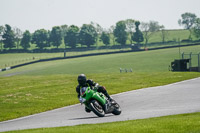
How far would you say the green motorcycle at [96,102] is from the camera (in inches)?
542

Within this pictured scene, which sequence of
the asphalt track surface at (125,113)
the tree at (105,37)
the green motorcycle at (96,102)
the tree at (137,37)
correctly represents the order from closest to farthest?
1. the green motorcycle at (96,102)
2. the asphalt track surface at (125,113)
3. the tree at (137,37)
4. the tree at (105,37)

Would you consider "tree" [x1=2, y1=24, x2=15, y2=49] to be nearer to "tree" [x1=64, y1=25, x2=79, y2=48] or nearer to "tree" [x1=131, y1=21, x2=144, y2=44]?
"tree" [x1=64, y1=25, x2=79, y2=48]

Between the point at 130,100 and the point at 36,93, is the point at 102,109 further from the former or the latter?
the point at 36,93

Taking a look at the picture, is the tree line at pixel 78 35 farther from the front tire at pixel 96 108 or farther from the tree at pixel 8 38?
the front tire at pixel 96 108

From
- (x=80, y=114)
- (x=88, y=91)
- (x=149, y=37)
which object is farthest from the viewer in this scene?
(x=149, y=37)

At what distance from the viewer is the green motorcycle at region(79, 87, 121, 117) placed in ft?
45.2

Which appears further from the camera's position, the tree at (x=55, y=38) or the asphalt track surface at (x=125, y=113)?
the tree at (x=55, y=38)

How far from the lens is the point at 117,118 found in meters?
13.9

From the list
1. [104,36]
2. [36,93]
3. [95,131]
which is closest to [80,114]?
[95,131]

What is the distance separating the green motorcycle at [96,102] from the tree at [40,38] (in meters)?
162

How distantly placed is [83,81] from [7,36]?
16141 centimetres

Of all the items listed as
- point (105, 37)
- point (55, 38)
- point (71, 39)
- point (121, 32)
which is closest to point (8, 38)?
point (55, 38)

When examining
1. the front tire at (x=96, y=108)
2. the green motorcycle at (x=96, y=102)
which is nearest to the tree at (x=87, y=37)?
the green motorcycle at (x=96, y=102)

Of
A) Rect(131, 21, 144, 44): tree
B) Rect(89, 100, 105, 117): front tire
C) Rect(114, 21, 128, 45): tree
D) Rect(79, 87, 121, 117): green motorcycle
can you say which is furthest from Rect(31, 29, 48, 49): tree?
Rect(89, 100, 105, 117): front tire
